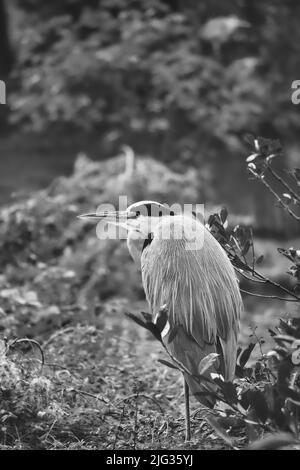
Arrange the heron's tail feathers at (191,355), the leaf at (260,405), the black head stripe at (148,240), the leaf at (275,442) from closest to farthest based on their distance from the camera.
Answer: the leaf at (275,442)
the leaf at (260,405)
the heron's tail feathers at (191,355)
the black head stripe at (148,240)

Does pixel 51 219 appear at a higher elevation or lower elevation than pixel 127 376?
higher

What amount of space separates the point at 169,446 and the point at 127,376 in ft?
4.21

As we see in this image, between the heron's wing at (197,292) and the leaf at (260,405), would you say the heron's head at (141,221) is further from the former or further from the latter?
the leaf at (260,405)

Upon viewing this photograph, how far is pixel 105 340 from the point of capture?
421 cm

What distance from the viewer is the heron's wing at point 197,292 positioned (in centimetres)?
272

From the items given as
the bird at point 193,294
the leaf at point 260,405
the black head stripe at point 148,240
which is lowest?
the leaf at point 260,405

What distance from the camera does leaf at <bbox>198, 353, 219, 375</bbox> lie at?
2426 mm

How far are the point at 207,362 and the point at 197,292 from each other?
14.0 inches

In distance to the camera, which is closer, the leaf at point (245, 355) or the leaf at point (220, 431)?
the leaf at point (220, 431)

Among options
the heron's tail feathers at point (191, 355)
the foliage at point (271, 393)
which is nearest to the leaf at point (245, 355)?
the foliage at point (271, 393)

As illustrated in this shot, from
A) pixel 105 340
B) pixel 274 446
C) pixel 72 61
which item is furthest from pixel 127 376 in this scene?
Answer: pixel 72 61

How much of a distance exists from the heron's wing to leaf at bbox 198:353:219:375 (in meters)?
0.19

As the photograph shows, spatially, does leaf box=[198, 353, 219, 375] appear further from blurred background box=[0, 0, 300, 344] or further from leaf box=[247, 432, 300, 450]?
blurred background box=[0, 0, 300, 344]
